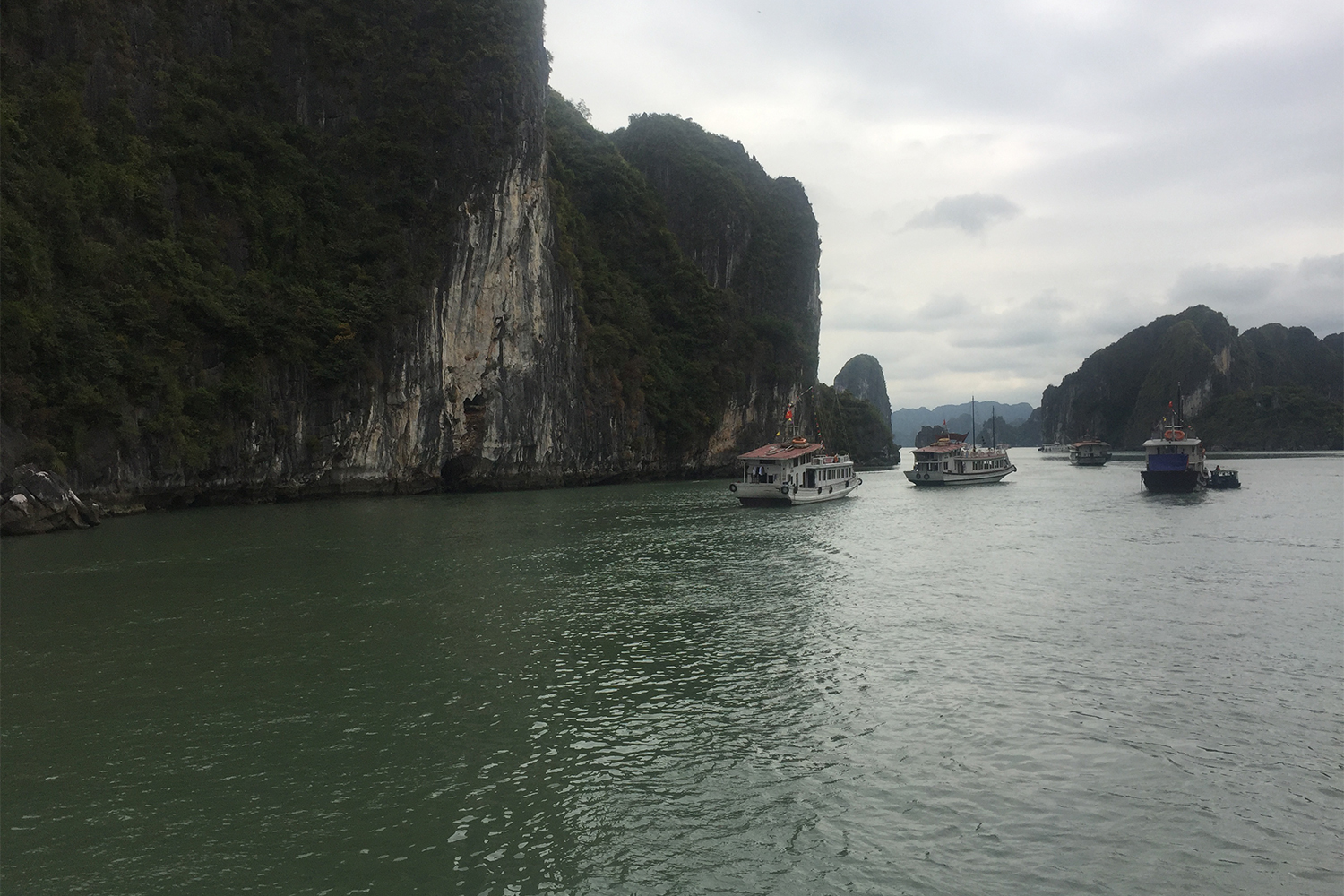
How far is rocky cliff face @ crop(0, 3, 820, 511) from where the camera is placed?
3494cm

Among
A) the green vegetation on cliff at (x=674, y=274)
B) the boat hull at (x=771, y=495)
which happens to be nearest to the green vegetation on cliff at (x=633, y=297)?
the green vegetation on cliff at (x=674, y=274)

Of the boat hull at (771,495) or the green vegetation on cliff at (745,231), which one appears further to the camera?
the green vegetation on cliff at (745,231)

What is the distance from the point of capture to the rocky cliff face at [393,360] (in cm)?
3494

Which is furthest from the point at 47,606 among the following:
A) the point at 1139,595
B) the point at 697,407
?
the point at 697,407

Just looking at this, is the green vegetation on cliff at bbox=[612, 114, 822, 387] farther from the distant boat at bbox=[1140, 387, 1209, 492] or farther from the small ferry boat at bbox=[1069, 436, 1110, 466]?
the distant boat at bbox=[1140, 387, 1209, 492]

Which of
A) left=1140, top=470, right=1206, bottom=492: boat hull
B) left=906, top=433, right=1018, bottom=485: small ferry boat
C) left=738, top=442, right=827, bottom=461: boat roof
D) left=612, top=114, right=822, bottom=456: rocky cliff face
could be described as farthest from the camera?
left=612, top=114, right=822, bottom=456: rocky cliff face

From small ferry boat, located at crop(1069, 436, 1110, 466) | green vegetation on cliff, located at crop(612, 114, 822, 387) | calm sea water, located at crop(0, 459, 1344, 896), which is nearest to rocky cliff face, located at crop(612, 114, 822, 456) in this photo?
green vegetation on cliff, located at crop(612, 114, 822, 387)

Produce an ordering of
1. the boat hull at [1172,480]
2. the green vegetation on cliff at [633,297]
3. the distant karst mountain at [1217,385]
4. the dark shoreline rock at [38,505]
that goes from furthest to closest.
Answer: the distant karst mountain at [1217,385]
the green vegetation on cliff at [633,297]
the boat hull at [1172,480]
the dark shoreline rock at [38,505]

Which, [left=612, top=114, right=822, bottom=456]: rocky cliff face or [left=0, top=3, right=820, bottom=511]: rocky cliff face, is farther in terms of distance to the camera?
[left=612, top=114, right=822, bottom=456]: rocky cliff face

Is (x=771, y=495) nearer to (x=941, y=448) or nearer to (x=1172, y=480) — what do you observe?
(x=1172, y=480)

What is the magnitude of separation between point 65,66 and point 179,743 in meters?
40.2

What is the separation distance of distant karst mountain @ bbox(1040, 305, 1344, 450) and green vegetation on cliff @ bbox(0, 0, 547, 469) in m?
121

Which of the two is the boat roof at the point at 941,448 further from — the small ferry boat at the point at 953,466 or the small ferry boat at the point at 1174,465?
the small ferry boat at the point at 1174,465

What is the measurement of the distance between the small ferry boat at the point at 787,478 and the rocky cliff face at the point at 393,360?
54.0 feet
